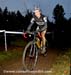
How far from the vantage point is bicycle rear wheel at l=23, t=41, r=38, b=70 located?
11719 mm

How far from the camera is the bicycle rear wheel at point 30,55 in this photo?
11719 millimetres

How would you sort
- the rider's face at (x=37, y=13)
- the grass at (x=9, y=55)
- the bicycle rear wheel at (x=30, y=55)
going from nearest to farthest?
the bicycle rear wheel at (x=30, y=55) → the rider's face at (x=37, y=13) → the grass at (x=9, y=55)

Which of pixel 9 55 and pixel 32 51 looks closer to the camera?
pixel 32 51

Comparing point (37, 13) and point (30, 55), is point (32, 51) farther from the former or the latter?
point (37, 13)

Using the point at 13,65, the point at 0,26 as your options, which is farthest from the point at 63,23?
the point at 13,65

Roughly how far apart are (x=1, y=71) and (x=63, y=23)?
21902 mm

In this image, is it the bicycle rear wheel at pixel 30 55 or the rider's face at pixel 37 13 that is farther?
the rider's face at pixel 37 13

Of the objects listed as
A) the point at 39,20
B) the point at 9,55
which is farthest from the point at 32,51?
the point at 9,55

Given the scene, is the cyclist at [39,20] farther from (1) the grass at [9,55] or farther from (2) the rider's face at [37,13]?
(1) the grass at [9,55]

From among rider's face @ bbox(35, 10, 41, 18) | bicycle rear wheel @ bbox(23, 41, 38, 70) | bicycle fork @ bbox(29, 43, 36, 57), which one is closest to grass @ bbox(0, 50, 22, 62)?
bicycle rear wheel @ bbox(23, 41, 38, 70)

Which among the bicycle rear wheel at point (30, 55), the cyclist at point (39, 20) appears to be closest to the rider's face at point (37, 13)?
the cyclist at point (39, 20)

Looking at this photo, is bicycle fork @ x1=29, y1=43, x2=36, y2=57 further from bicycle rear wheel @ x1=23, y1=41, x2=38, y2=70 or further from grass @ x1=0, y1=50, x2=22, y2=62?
grass @ x1=0, y1=50, x2=22, y2=62

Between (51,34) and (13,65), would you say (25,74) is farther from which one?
(51,34)

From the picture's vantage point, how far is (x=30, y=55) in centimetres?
1180
